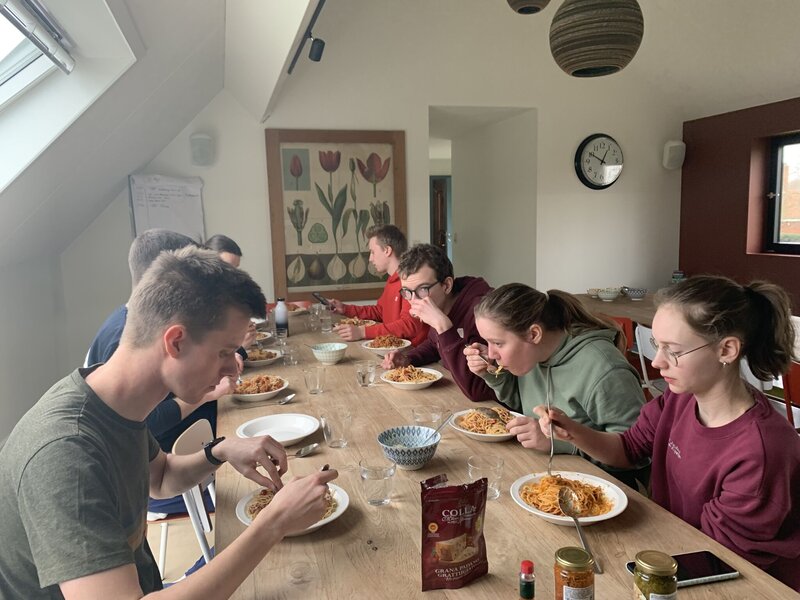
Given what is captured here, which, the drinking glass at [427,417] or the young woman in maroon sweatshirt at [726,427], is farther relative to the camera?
the drinking glass at [427,417]

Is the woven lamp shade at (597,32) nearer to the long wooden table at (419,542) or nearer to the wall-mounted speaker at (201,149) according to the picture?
the long wooden table at (419,542)

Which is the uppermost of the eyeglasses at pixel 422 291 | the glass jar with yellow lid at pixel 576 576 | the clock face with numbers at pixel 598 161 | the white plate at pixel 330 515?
the clock face with numbers at pixel 598 161

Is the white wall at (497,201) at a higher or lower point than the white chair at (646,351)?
higher

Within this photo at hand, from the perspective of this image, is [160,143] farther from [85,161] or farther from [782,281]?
[782,281]

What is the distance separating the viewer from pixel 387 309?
12.0ft

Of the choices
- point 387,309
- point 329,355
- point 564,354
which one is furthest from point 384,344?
point 564,354

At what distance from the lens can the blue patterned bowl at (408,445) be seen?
146 centimetres

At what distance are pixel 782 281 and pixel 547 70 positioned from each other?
249 cm

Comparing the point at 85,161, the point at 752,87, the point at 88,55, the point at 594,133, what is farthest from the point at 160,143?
the point at 752,87

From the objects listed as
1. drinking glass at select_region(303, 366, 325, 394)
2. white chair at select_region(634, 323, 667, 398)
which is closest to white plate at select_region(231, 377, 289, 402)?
drinking glass at select_region(303, 366, 325, 394)

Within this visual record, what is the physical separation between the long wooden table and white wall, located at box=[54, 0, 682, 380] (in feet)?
10.7

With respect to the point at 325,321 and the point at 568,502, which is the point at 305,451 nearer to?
the point at 568,502

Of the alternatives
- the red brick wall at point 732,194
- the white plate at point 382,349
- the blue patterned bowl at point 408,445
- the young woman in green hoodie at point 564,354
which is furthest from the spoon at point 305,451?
the red brick wall at point 732,194

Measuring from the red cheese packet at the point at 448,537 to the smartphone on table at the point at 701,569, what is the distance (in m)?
0.30
